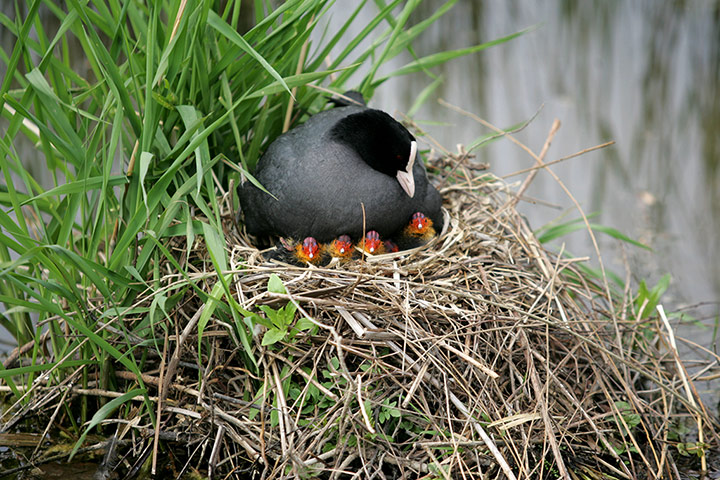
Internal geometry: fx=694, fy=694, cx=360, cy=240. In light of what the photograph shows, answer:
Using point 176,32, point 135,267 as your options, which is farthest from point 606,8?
point 135,267

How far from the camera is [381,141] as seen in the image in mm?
2877

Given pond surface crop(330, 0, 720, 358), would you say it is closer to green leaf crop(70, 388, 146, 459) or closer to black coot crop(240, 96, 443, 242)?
black coot crop(240, 96, 443, 242)

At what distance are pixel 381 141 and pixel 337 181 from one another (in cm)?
28

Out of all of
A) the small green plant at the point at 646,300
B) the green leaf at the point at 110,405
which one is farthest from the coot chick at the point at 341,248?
the small green plant at the point at 646,300

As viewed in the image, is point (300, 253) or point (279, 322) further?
point (300, 253)

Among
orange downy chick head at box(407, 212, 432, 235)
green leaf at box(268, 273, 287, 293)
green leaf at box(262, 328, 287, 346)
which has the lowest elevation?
green leaf at box(262, 328, 287, 346)

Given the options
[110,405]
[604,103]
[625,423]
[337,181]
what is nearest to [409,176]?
[337,181]

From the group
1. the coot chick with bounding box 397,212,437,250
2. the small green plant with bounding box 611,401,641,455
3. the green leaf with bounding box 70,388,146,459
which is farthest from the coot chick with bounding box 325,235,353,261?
the small green plant with bounding box 611,401,641,455

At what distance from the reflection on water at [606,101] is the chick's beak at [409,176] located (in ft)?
6.52

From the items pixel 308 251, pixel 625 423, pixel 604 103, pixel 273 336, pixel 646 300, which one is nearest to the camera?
pixel 273 336

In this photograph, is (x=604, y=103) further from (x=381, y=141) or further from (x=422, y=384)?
(x=422, y=384)

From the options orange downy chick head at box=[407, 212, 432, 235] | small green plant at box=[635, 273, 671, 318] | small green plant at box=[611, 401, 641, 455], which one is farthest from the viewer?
small green plant at box=[635, 273, 671, 318]

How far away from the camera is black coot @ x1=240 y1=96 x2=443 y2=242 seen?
8.96 ft

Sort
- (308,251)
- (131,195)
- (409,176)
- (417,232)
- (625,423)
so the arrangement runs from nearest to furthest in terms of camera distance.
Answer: (625,423) → (131,195) → (308,251) → (409,176) → (417,232)
